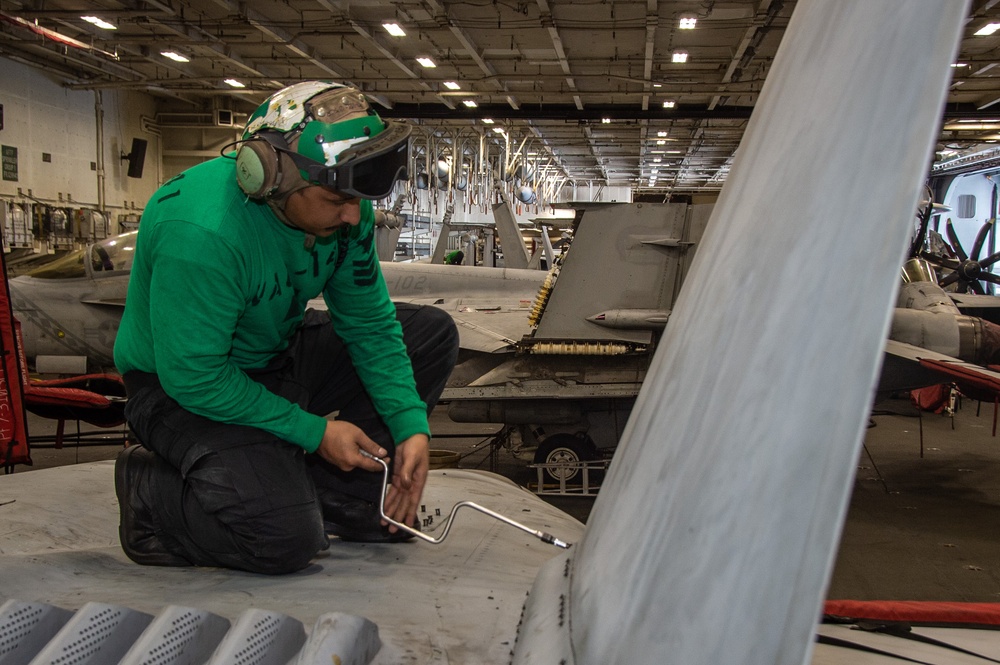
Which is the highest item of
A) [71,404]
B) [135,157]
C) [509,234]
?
[135,157]

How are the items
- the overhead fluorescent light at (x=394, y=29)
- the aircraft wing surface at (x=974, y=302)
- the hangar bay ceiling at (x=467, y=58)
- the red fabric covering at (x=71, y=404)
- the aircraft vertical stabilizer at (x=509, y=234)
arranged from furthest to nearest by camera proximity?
1. the aircraft vertical stabilizer at (x=509, y=234)
2. the overhead fluorescent light at (x=394, y=29)
3. the hangar bay ceiling at (x=467, y=58)
4. the aircraft wing surface at (x=974, y=302)
5. the red fabric covering at (x=71, y=404)

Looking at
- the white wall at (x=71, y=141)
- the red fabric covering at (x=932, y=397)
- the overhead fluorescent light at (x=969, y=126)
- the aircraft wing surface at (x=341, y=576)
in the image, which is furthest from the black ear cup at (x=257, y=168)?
the overhead fluorescent light at (x=969, y=126)

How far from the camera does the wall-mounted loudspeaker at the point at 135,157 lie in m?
15.7

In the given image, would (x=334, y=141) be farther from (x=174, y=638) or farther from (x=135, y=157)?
(x=135, y=157)

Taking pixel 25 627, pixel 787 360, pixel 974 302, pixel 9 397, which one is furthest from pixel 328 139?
pixel 974 302

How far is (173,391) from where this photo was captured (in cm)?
173

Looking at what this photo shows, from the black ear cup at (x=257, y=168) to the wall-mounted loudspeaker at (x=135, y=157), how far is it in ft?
52.0

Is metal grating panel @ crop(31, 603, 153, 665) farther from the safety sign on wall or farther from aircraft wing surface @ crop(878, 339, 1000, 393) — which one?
the safety sign on wall

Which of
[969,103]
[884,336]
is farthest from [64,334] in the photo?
[969,103]

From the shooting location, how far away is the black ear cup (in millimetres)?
1659

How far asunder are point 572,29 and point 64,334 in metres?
7.44

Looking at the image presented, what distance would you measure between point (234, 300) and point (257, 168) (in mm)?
295

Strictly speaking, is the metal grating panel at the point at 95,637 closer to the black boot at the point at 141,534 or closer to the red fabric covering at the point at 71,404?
the black boot at the point at 141,534

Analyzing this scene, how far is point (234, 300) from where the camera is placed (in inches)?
68.5
